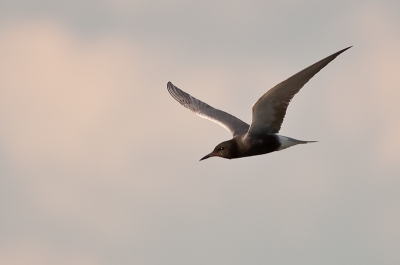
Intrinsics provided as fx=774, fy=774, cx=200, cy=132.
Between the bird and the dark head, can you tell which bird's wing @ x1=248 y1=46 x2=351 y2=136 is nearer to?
the bird

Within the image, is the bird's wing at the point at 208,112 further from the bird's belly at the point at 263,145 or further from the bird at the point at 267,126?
the bird's belly at the point at 263,145

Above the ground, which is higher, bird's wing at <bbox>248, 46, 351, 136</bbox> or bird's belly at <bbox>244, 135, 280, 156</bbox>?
bird's wing at <bbox>248, 46, 351, 136</bbox>

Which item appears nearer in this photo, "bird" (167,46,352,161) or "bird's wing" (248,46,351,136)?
"bird's wing" (248,46,351,136)

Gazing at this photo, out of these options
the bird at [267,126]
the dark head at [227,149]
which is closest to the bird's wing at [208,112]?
the bird at [267,126]

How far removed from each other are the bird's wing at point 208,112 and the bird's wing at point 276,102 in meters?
1.79

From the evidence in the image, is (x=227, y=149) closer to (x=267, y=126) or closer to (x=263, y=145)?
(x=263, y=145)

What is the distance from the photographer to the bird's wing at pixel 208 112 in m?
22.9

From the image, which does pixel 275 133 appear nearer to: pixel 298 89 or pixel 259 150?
pixel 259 150

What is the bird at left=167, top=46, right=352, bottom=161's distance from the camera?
18062mm

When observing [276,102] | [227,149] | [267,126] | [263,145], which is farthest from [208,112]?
[276,102]

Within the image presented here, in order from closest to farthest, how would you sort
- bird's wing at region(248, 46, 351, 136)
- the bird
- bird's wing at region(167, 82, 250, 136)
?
1. bird's wing at region(248, 46, 351, 136)
2. the bird
3. bird's wing at region(167, 82, 250, 136)

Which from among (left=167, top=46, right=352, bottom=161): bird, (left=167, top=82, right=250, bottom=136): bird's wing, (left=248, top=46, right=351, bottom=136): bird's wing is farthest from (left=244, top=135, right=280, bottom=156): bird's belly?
(left=167, top=82, right=250, bottom=136): bird's wing

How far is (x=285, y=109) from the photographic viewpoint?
63.9 feet

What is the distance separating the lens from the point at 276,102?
19172 mm
